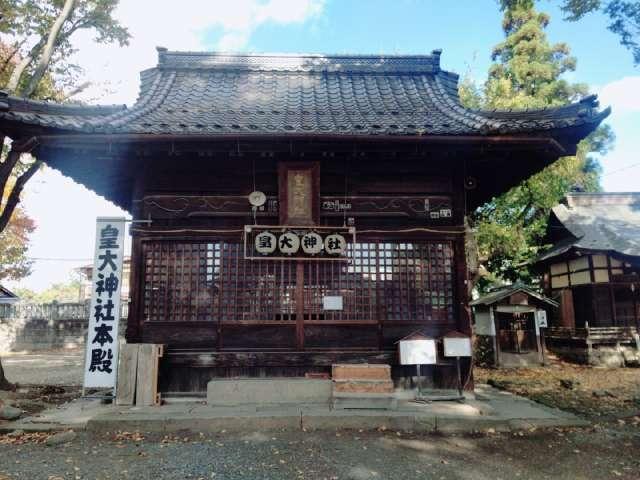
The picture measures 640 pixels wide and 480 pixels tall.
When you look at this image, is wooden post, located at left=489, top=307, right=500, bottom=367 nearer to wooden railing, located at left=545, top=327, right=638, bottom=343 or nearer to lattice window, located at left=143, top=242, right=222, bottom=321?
wooden railing, located at left=545, top=327, right=638, bottom=343

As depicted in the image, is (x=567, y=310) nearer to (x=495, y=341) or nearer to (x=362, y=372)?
(x=495, y=341)

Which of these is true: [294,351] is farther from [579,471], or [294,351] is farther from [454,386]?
[579,471]

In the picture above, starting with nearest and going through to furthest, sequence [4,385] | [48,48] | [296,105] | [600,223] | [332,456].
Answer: [332,456], [296,105], [4,385], [48,48], [600,223]

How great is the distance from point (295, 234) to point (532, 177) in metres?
13.8

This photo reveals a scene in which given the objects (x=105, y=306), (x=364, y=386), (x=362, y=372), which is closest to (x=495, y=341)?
(x=362, y=372)

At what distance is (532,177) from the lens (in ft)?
59.6

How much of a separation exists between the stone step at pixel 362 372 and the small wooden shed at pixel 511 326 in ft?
32.6

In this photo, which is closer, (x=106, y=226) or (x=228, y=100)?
(x=106, y=226)

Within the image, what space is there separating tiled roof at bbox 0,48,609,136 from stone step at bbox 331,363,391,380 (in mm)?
4344

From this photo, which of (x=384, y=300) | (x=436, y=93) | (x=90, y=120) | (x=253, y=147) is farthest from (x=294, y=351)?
→ (x=436, y=93)

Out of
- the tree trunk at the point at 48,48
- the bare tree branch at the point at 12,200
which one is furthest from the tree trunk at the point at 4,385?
the tree trunk at the point at 48,48

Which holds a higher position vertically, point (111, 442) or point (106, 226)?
point (106, 226)

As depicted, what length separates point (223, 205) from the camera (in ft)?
28.7

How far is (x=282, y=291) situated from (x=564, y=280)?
17989 millimetres
